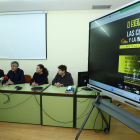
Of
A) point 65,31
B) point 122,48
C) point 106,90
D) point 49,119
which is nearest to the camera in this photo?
point 122,48

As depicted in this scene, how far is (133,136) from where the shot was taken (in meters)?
1.71

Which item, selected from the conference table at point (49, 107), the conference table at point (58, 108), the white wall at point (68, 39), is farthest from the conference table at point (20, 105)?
the white wall at point (68, 39)

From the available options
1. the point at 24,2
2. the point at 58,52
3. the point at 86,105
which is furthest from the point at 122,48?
the point at 24,2

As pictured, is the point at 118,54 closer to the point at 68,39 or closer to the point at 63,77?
the point at 63,77

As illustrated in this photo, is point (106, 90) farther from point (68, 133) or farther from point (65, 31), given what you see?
point (65, 31)

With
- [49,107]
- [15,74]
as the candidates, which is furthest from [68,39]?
[49,107]

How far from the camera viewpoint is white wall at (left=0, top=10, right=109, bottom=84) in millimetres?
3158

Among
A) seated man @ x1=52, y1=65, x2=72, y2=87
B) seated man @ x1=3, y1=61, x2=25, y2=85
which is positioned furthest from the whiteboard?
seated man @ x1=52, y1=65, x2=72, y2=87

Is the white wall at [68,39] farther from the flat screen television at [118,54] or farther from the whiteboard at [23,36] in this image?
the flat screen television at [118,54]

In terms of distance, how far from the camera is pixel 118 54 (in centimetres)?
108

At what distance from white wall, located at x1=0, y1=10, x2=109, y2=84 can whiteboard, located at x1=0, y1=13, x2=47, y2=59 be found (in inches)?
8.1

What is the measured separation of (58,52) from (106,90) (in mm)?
2353

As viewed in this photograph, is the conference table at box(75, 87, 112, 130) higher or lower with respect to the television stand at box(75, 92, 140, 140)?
lower

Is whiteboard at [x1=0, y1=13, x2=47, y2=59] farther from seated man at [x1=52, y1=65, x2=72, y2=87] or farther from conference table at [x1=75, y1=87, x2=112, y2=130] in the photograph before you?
conference table at [x1=75, y1=87, x2=112, y2=130]
